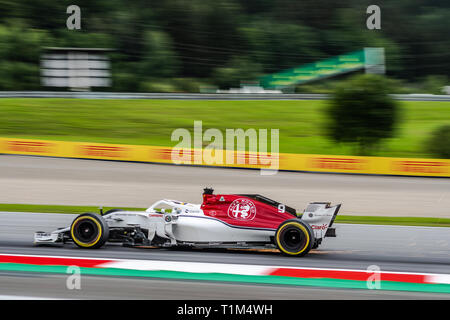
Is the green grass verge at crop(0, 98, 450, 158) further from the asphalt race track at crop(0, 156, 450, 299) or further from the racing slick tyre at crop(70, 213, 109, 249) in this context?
the racing slick tyre at crop(70, 213, 109, 249)

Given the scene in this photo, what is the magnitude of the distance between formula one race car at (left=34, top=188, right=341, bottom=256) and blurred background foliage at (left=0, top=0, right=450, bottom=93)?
3235 centimetres

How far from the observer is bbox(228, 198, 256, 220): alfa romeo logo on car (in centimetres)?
902

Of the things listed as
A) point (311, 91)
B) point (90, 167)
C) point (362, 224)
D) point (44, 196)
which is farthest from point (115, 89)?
point (362, 224)

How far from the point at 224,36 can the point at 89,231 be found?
48296mm

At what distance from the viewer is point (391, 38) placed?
6094 cm

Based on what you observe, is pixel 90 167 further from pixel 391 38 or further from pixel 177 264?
pixel 391 38

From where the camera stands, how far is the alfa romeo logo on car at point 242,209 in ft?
29.6

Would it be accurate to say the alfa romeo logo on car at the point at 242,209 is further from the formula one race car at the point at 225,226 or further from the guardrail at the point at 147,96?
the guardrail at the point at 147,96

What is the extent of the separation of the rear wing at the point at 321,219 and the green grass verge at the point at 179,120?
14138 mm

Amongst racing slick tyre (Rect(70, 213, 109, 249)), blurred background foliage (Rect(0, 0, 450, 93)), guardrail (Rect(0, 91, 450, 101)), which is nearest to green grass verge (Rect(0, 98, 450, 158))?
guardrail (Rect(0, 91, 450, 101))

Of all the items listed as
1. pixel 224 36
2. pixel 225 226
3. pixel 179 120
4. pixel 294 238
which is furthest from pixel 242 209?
pixel 224 36

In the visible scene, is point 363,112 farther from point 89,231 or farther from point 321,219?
point 89,231

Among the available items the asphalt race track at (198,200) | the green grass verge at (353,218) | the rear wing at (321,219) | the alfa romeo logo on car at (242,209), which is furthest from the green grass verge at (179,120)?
the alfa romeo logo on car at (242,209)

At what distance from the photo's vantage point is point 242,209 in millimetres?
9047
